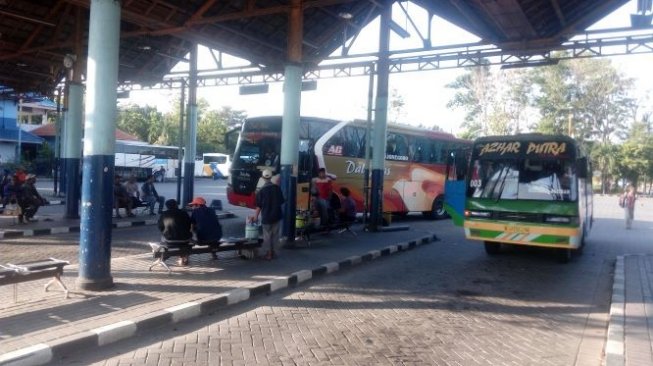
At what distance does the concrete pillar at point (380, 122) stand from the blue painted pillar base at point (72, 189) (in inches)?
336

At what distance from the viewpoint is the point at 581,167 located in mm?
11867

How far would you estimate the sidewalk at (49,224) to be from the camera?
12.7 m

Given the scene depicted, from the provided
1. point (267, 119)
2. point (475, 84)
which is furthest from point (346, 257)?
point (475, 84)

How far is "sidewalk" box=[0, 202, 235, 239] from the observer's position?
41.7ft

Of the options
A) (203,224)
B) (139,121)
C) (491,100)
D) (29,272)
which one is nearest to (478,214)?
Answer: (203,224)

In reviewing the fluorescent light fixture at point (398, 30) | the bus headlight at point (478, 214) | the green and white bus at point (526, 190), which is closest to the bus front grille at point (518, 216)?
the green and white bus at point (526, 190)

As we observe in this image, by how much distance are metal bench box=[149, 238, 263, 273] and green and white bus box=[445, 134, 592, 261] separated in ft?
15.9

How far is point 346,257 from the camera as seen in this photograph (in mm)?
11242

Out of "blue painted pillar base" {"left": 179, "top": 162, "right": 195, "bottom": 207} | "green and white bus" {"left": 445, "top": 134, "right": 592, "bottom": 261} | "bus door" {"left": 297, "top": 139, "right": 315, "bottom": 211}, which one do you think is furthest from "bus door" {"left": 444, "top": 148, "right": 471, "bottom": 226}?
"blue painted pillar base" {"left": 179, "top": 162, "right": 195, "bottom": 207}

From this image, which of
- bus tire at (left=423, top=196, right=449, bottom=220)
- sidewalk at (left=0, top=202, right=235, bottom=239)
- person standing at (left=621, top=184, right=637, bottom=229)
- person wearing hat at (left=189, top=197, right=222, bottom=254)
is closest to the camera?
person wearing hat at (left=189, top=197, right=222, bottom=254)

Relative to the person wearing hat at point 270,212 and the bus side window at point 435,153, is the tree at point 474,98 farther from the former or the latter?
the person wearing hat at point 270,212

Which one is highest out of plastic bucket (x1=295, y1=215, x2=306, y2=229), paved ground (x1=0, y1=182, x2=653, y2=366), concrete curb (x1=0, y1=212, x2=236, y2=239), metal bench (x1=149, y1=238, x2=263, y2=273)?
plastic bucket (x1=295, y1=215, x2=306, y2=229)

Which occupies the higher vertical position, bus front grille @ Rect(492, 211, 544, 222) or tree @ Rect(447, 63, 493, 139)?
Answer: tree @ Rect(447, 63, 493, 139)

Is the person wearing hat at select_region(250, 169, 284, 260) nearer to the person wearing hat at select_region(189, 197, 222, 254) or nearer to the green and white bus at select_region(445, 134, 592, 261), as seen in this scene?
the person wearing hat at select_region(189, 197, 222, 254)
